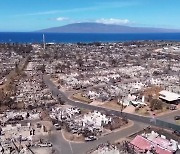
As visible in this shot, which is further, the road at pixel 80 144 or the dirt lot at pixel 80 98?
the dirt lot at pixel 80 98

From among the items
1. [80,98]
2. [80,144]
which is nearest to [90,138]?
[80,144]

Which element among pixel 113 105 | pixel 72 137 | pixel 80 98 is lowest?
pixel 72 137

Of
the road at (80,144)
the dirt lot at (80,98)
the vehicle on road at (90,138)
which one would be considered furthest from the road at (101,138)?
the dirt lot at (80,98)

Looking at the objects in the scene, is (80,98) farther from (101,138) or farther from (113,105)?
(101,138)

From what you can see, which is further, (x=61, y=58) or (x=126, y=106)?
(x=61, y=58)

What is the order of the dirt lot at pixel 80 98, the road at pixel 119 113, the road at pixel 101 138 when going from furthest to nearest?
the dirt lot at pixel 80 98 → the road at pixel 119 113 → the road at pixel 101 138

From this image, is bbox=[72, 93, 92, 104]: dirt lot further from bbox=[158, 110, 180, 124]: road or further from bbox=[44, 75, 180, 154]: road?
bbox=[158, 110, 180, 124]: road

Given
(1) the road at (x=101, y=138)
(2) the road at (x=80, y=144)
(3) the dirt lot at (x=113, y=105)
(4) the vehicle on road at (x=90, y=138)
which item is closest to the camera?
(2) the road at (x=80, y=144)

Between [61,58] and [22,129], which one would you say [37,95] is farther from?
[61,58]

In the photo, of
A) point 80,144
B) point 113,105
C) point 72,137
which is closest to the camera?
point 80,144

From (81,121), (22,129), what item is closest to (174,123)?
(81,121)

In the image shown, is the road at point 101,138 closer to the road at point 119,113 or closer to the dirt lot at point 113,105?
the road at point 119,113
